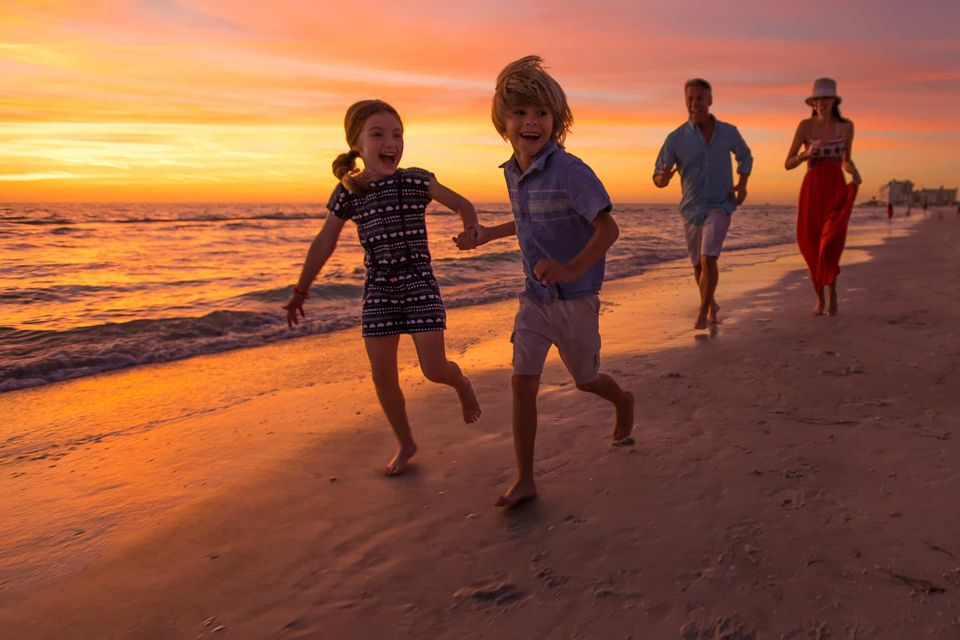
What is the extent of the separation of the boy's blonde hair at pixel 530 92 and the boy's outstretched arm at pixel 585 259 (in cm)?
46

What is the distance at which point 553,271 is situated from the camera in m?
2.54

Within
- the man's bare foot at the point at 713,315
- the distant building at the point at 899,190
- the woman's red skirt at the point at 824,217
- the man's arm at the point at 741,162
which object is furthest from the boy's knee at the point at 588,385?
the distant building at the point at 899,190

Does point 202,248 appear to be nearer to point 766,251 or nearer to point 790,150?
point 766,251

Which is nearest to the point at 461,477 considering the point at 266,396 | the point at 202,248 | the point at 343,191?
the point at 343,191

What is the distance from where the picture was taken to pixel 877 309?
22.5 ft

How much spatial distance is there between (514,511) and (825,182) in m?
5.90

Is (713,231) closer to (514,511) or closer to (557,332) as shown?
(557,332)

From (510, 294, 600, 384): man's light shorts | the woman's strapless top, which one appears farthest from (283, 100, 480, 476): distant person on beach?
the woman's strapless top

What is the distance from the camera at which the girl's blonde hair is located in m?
3.25

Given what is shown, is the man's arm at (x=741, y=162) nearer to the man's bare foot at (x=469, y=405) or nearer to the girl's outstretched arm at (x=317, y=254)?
the man's bare foot at (x=469, y=405)

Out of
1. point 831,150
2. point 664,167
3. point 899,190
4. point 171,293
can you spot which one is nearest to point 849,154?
point 831,150

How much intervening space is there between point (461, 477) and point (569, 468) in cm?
50

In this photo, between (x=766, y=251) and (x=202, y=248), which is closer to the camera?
(x=766, y=251)

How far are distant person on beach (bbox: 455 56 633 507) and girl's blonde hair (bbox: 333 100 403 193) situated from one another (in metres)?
0.63
